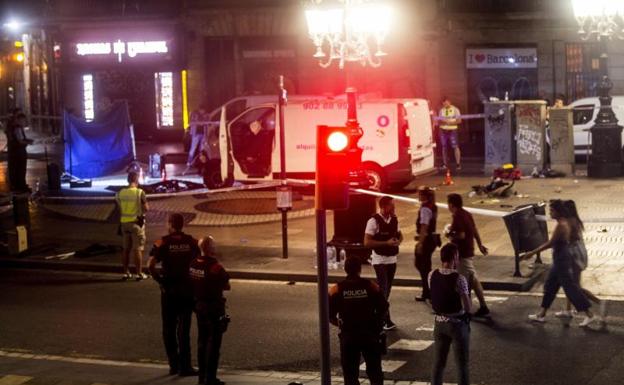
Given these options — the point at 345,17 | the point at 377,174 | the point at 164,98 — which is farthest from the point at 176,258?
the point at 164,98

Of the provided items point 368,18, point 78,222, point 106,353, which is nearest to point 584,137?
point 368,18

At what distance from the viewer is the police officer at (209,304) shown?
10.3 m

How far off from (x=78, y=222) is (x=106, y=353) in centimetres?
1083

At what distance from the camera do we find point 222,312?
10422 millimetres

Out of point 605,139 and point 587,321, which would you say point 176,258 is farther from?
point 605,139

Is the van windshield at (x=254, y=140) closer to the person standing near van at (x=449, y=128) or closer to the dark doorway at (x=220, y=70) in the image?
the person standing near van at (x=449, y=128)

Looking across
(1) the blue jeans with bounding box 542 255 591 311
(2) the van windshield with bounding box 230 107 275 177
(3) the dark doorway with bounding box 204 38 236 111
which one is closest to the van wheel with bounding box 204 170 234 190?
(2) the van windshield with bounding box 230 107 275 177

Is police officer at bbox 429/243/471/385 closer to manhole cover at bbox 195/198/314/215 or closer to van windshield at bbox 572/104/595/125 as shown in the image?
manhole cover at bbox 195/198/314/215

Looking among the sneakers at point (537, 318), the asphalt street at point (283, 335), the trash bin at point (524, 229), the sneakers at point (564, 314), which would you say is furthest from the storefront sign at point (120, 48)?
the sneakers at point (564, 314)

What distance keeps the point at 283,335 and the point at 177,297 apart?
6.59ft

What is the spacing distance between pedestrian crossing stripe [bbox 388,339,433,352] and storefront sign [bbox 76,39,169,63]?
100ft

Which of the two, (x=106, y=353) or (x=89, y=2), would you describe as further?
(x=89, y=2)

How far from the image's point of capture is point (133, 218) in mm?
16750

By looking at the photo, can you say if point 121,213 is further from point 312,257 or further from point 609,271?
point 609,271
